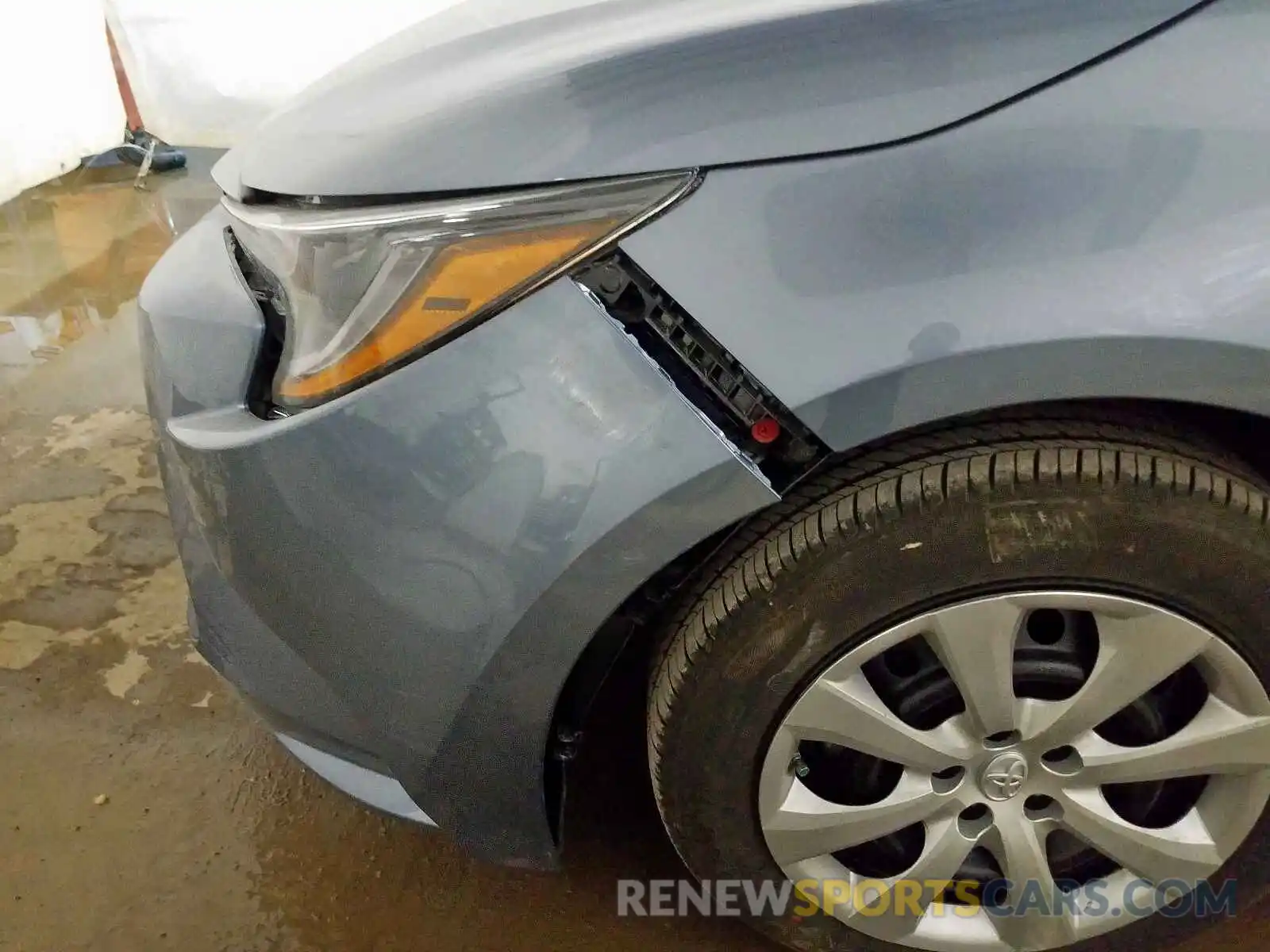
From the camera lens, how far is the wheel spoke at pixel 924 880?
Result: 3.36 feet

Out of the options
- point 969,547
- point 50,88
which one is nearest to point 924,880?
point 969,547

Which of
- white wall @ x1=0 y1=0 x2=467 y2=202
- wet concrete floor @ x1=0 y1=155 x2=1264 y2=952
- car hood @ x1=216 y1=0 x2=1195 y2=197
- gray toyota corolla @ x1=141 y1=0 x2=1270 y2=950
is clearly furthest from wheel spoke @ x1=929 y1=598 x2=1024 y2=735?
white wall @ x1=0 y1=0 x2=467 y2=202

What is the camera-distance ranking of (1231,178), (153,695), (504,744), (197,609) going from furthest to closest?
1. (153,695)
2. (197,609)
3. (504,744)
4. (1231,178)

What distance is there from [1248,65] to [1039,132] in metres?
0.17

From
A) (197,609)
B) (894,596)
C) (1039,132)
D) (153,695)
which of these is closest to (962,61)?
(1039,132)

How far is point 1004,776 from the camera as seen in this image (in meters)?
0.97

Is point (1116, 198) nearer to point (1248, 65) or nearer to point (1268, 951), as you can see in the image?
point (1248, 65)

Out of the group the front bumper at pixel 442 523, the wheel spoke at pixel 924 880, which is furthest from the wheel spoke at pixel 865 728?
the front bumper at pixel 442 523

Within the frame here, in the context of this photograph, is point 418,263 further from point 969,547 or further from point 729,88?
point 969,547

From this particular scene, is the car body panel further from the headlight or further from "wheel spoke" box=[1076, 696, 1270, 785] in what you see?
"wheel spoke" box=[1076, 696, 1270, 785]

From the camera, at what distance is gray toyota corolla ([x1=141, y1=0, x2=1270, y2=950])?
0.73 metres

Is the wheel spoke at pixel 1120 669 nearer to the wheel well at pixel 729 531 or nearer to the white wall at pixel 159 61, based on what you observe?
the wheel well at pixel 729 531

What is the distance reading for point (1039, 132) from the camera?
28.5 inches

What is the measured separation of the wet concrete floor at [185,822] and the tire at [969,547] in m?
0.50
